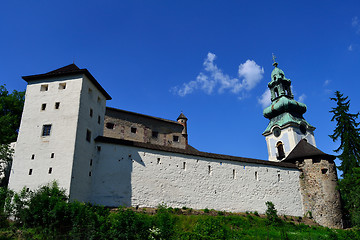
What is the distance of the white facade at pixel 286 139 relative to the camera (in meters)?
34.5

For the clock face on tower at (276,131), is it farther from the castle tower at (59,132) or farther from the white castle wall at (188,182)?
the castle tower at (59,132)

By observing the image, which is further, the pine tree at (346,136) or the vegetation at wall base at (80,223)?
the pine tree at (346,136)

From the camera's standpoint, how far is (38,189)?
1575 centimetres

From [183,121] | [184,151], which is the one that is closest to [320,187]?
[184,151]

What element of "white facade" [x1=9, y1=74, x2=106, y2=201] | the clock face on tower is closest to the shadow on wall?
"white facade" [x1=9, y1=74, x2=106, y2=201]

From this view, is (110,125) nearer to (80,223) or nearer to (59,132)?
(59,132)

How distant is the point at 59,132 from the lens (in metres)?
17.2

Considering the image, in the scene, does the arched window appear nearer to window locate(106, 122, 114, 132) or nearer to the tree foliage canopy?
window locate(106, 122, 114, 132)

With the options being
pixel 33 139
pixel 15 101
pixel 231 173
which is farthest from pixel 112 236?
pixel 15 101

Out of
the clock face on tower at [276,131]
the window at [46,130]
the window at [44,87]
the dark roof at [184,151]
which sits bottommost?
the dark roof at [184,151]

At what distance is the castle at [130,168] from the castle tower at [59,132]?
0.18ft

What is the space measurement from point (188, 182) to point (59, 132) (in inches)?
351

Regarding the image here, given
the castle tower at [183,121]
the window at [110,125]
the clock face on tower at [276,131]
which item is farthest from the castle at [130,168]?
the castle tower at [183,121]

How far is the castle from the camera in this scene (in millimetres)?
16703
